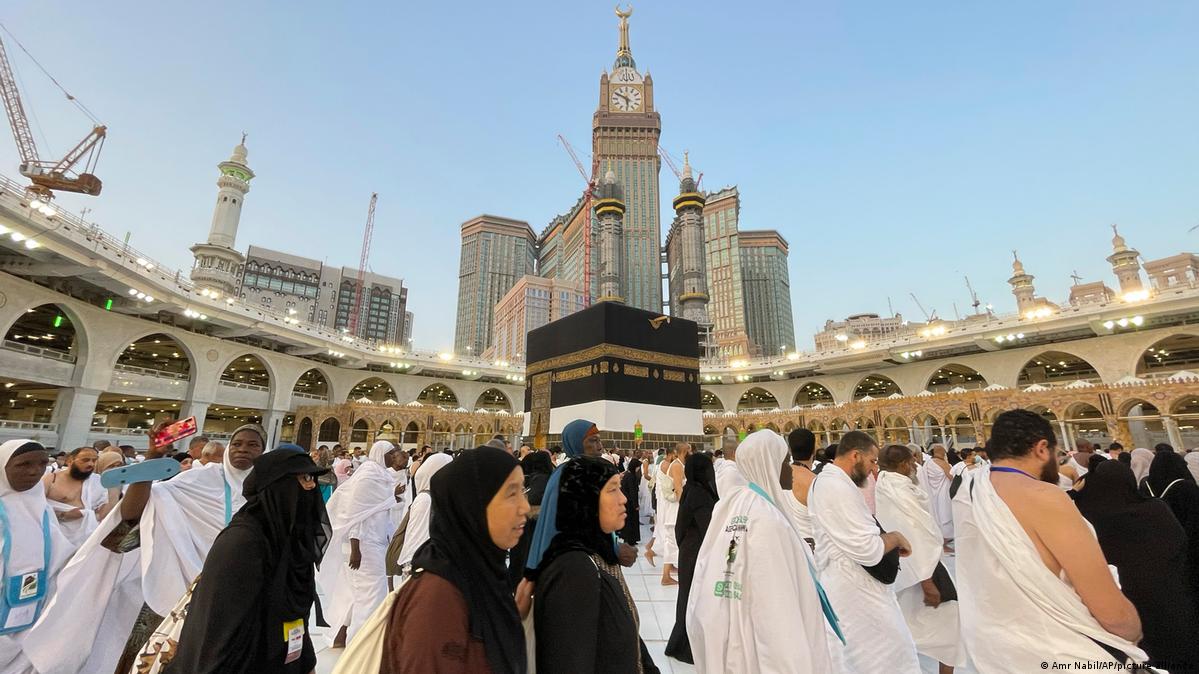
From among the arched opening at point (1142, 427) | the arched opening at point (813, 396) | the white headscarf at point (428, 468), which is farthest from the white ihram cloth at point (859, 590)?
the arched opening at point (813, 396)

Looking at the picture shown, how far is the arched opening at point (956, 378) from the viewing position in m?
26.1

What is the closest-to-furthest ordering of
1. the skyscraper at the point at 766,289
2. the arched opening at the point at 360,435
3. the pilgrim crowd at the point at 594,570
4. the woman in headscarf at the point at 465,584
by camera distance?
the woman in headscarf at the point at 465,584 < the pilgrim crowd at the point at 594,570 < the arched opening at the point at 360,435 < the skyscraper at the point at 766,289

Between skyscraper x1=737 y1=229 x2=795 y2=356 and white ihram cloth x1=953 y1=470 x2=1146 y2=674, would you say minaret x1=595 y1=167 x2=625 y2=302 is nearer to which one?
skyscraper x1=737 y1=229 x2=795 y2=356

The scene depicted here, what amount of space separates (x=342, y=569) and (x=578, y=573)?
12.1 feet

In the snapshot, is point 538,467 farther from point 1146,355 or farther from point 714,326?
point 714,326

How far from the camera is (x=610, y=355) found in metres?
19.1

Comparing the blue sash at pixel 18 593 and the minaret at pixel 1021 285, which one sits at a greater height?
the minaret at pixel 1021 285

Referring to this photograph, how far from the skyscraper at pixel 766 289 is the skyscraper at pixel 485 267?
3733 cm

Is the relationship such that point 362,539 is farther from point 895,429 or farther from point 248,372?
point 248,372

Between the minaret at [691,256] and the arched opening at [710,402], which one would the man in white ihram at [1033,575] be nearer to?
the arched opening at [710,402]

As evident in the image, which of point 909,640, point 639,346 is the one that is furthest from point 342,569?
point 639,346

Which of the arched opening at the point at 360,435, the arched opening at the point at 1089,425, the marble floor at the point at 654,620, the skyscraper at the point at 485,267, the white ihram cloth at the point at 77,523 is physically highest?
the skyscraper at the point at 485,267

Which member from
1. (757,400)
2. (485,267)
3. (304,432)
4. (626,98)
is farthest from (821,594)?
(485,267)

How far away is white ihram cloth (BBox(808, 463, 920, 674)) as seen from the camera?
2.29 meters
